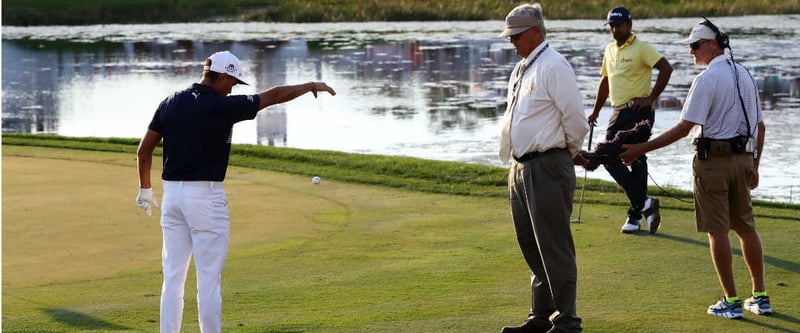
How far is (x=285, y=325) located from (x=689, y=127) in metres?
2.65

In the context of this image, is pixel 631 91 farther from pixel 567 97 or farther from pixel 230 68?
pixel 230 68

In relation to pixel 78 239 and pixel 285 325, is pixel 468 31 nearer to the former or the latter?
pixel 78 239

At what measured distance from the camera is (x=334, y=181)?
14820mm

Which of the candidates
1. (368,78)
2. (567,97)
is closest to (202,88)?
(567,97)

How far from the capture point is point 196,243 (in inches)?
285

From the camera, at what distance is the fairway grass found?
8312mm

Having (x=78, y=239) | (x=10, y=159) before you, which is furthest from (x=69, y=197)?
(x=10, y=159)

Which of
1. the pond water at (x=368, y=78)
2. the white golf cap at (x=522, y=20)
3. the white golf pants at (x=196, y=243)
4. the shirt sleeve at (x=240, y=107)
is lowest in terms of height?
the pond water at (x=368, y=78)

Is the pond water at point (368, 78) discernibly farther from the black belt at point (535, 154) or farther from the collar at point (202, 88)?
the collar at point (202, 88)

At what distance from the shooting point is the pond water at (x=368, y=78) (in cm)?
2048

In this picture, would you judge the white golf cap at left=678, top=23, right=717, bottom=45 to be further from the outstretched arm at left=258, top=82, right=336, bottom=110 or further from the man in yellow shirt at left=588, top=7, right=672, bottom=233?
the man in yellow shirt at left=588, top=7, right=672, bottom=233

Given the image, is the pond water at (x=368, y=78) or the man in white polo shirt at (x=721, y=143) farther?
the pond water at (x=368, y=78)

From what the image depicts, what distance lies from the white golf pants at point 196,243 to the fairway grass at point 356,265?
747 millimetres

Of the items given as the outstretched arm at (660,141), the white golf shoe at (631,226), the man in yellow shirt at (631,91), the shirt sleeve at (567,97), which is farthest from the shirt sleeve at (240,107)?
the white golf shoe at (631,226)
